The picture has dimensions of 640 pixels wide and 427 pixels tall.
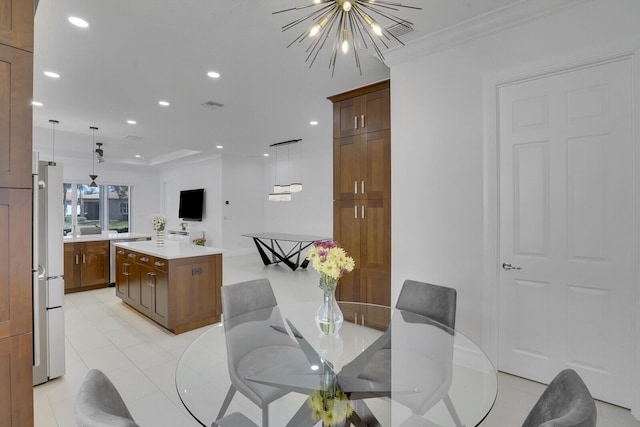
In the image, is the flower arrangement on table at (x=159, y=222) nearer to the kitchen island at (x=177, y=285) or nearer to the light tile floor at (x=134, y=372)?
the kitchen island at (x=177, y=285)

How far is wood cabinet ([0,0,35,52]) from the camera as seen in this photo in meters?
1.49

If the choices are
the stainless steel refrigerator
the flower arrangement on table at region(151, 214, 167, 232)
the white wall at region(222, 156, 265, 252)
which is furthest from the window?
the stainless steel refrigerator

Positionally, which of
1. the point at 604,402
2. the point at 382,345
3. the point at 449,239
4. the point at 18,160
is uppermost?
the point at 18,160

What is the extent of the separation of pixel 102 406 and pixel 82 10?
2.74 m

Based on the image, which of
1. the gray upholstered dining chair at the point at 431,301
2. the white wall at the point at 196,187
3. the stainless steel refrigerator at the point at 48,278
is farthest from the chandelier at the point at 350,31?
the white wall at the point at 196,187

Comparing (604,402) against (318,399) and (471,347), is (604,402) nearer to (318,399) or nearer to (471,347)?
(471,347)

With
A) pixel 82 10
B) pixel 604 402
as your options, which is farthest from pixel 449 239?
pixel 82 10

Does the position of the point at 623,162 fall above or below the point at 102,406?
above

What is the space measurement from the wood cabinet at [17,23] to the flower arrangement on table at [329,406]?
220cm

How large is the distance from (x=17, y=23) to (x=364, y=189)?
2914 mm

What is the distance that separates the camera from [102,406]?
91 centimetres

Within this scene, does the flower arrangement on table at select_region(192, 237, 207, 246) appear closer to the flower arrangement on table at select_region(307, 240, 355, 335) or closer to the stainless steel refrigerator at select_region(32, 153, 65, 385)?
the stainless steel refrigerator at select_region(32, 153, 65, 385)

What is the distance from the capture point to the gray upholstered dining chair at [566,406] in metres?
0.81

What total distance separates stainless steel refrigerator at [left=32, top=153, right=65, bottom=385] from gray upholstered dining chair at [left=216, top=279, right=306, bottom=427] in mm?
1579
